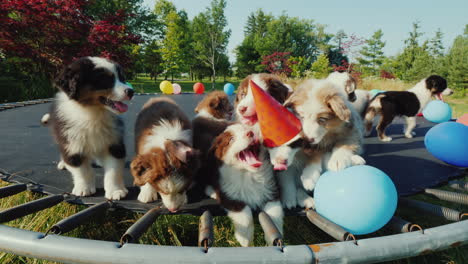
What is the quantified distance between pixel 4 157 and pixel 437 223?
625cm

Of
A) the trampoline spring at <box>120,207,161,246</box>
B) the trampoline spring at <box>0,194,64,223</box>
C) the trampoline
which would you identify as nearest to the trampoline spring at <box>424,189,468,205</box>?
the trampoline

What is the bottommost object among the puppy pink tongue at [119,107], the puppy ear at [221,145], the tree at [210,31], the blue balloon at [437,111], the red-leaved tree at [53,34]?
the blue balloon at [437,111]

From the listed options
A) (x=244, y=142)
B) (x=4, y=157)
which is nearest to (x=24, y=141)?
(x=4, y=157)

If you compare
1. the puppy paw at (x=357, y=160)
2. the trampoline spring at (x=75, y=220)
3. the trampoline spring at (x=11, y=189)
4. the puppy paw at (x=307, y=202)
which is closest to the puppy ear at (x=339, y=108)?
the puppy paw at (x=357, y=160)

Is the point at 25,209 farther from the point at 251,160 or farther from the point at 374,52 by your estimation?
the point at 374,52

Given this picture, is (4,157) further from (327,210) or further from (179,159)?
(327,210)

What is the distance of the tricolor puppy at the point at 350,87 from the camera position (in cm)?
380

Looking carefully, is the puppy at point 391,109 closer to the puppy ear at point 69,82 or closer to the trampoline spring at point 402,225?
the trampoline spring at point 402,225

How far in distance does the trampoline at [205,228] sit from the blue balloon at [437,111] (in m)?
3.25

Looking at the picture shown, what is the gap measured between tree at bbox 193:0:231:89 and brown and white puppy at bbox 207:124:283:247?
30037mm

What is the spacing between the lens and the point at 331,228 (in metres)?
1.96

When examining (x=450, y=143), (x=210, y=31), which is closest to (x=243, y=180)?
(x=450, y=143)

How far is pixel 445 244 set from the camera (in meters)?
1.83

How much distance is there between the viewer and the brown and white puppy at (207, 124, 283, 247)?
221 centimetres
